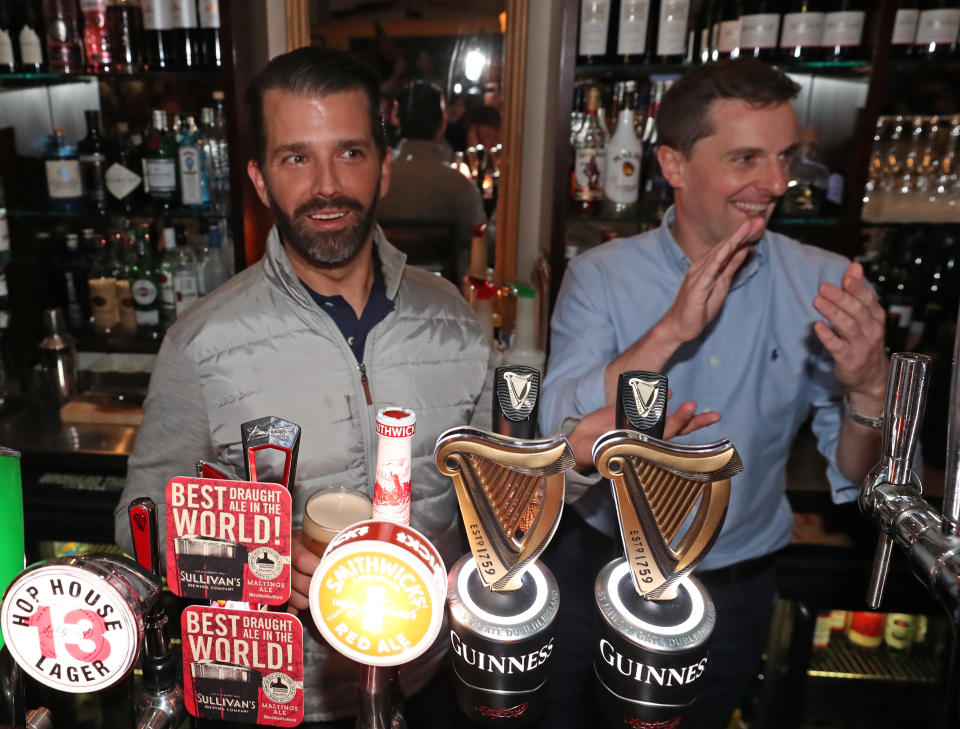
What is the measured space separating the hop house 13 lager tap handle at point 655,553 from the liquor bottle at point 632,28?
182 centimetres

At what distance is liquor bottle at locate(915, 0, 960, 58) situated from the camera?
2.22 metres

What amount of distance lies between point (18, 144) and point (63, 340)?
2.18 ft

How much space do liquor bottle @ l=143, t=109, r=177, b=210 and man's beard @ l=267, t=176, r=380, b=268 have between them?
132 centimetres

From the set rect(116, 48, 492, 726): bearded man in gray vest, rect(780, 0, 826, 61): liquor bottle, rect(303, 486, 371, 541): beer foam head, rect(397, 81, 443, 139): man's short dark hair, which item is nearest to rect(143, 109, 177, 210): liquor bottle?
rect(397, 81, 443, 139): man's short dark hair

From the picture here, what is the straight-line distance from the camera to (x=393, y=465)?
0.66m

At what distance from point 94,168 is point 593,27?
1668mm

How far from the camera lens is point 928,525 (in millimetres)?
683

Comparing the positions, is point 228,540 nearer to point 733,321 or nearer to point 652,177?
point 733,321

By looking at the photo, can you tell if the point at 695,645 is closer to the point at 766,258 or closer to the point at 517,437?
the point at 517,437

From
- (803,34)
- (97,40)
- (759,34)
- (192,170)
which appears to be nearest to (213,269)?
(192,170)

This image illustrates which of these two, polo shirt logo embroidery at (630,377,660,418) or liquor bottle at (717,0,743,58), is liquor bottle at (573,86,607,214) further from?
Result: polo shirt logo embroidery at (630,377,660,418)

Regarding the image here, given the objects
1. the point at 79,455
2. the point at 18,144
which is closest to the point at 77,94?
the point at 18,144

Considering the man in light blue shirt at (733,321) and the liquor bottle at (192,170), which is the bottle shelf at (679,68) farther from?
the liquor bottle at (192,170)

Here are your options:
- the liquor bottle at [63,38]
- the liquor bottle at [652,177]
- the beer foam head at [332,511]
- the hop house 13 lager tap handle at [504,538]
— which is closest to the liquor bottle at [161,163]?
the liquor bottle at [63,38]
